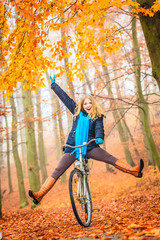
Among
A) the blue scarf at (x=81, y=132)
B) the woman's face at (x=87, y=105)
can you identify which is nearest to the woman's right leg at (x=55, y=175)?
the blue scarf at (x=81, y=132)

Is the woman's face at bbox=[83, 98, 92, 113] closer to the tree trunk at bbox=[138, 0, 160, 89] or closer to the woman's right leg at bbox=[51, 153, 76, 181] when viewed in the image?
the woman's right leg at bbox=[51, 153, 76, 181]

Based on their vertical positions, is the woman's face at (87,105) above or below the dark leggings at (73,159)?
above

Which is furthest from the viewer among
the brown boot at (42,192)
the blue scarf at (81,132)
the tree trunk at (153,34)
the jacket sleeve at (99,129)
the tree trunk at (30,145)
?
the tree trunk at (30,145)

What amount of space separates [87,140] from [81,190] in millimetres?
883

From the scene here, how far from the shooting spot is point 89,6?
203 inches

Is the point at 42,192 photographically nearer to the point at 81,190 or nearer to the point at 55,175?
the point at 55,175

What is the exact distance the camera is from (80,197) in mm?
3799

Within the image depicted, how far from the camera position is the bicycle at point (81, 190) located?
3.63m

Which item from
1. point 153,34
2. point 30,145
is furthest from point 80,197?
point 30,145

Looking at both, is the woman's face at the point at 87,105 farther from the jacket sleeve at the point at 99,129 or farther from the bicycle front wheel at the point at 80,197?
the bicycle front wheel at the point at 80,197

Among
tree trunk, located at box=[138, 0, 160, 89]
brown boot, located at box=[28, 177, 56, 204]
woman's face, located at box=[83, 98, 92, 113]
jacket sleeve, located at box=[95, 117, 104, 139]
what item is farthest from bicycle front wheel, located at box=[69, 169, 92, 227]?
tree trunk, located at box=[138, 0, 160, 89]

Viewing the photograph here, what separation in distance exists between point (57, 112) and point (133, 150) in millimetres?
10150

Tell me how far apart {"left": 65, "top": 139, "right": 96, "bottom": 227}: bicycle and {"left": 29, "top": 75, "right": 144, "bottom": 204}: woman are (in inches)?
8.1

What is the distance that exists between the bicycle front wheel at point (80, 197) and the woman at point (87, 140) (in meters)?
0.38
